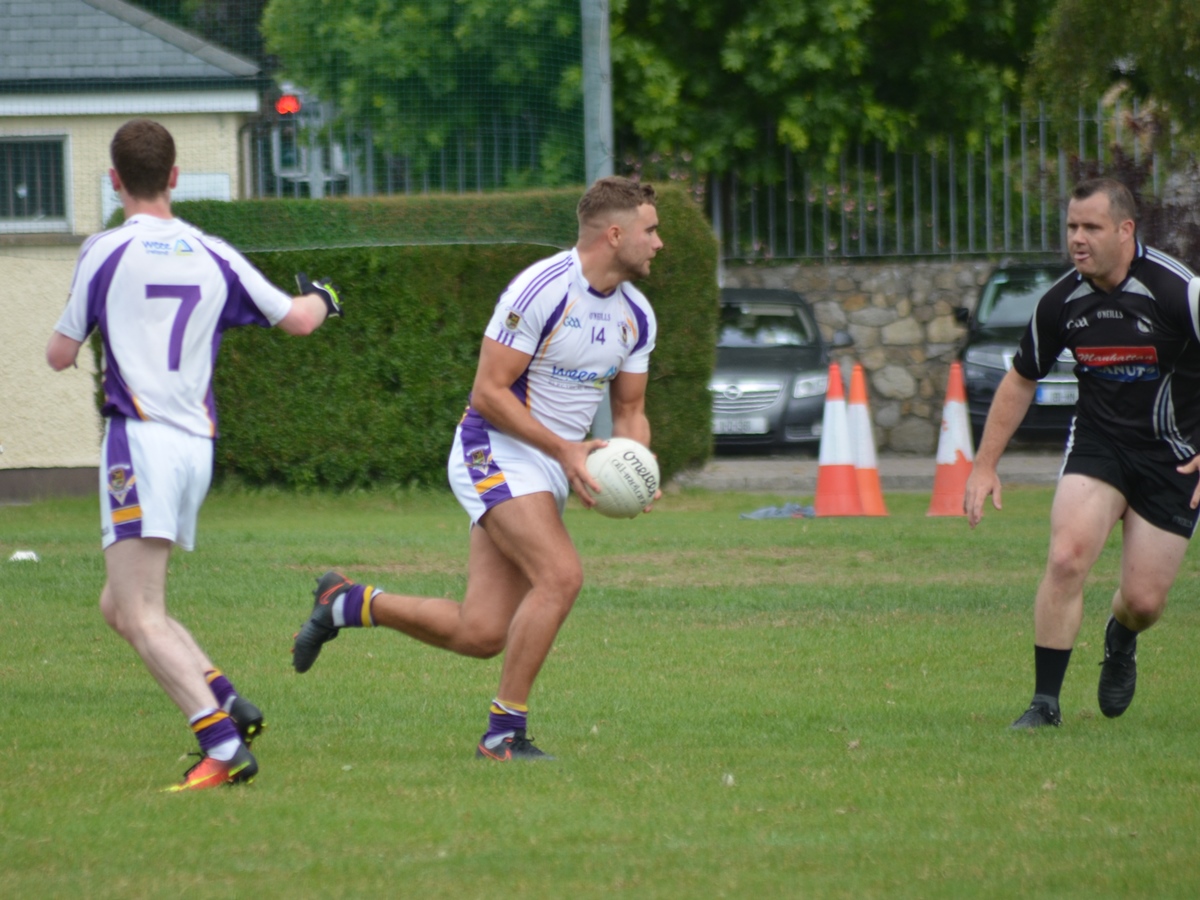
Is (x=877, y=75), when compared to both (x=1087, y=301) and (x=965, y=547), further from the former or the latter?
(x=1087, y=301)

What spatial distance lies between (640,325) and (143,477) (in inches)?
75.2

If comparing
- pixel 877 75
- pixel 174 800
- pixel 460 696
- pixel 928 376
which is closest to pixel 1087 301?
pixel 460 696

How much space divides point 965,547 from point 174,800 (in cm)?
826

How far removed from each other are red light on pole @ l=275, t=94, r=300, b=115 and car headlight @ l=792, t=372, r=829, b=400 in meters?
6.90

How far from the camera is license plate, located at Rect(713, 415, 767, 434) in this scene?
794 inches

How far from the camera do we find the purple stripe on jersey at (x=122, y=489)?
17.8 ft

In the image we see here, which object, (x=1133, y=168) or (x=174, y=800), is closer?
(x=174, y=800)

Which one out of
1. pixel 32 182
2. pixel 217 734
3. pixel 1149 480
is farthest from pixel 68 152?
pixel 1149 480

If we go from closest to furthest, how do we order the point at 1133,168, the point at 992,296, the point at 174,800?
the point at 174,800 → the point at 1133,168 → the point at 992,296

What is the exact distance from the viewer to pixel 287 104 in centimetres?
1633

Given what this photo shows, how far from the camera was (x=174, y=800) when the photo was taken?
5.41m

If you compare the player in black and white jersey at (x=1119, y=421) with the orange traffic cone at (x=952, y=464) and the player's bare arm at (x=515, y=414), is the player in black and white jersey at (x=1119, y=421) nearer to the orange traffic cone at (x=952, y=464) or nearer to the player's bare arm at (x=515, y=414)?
the player's bare arm at (x=515, y=414)

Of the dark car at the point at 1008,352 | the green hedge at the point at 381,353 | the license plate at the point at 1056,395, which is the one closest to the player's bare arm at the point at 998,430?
the green hedge at the point at 381,353

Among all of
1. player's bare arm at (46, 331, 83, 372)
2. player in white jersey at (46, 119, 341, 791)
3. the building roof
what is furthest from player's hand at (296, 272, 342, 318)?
the building roof
